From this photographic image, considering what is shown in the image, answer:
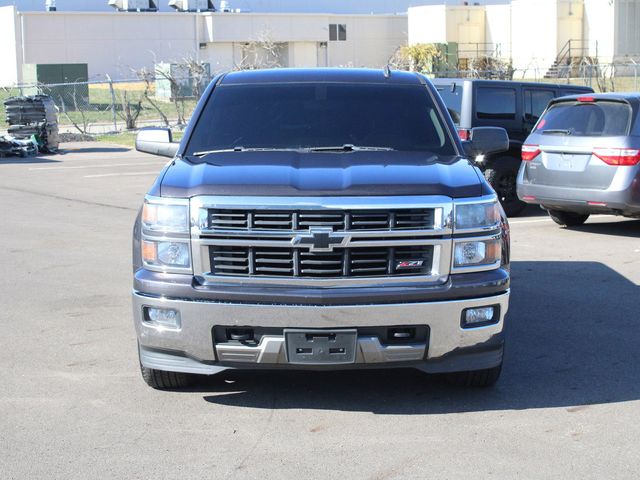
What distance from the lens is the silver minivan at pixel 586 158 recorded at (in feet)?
38.3

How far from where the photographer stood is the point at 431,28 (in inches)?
2205

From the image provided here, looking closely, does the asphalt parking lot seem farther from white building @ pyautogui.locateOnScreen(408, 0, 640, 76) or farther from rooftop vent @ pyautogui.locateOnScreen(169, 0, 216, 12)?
rooftop vent @ pyautogui.locateOnScreen(169, 0, 216, 12)

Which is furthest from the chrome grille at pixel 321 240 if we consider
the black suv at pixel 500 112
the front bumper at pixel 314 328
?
the black suv at pixel 500 112

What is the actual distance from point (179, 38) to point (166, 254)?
5410 cm

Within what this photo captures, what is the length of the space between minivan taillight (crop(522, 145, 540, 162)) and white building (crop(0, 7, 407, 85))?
40.4 metres

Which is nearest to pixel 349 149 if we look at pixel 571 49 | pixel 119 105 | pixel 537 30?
pixel 119 105

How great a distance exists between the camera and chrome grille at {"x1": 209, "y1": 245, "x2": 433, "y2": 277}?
543 centimetres

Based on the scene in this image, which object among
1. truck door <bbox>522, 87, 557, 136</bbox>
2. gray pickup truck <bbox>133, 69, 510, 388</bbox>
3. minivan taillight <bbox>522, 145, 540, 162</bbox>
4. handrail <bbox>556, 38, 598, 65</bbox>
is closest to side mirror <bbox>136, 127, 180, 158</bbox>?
gray pickup truck <bbox>133, 69, 510, 388</bbox>

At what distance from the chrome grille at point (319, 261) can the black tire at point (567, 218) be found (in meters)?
8.04

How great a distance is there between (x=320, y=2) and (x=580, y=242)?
61.2m

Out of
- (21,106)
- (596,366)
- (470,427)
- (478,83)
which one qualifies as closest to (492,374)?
(470,427)

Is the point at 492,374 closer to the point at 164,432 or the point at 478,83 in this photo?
the point at 164,432

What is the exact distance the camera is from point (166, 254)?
18.3ft

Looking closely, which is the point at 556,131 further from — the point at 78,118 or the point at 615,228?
the point at 78,118
